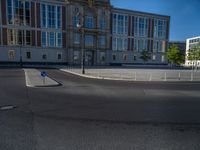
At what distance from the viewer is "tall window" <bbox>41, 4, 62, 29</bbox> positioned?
49.0 metres

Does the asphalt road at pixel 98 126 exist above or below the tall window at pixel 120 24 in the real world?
below

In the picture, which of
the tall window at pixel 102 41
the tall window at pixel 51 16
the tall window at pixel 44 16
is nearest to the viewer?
the tall window at pixel 44 16

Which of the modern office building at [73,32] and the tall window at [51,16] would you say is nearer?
the modern office building at [73,32]

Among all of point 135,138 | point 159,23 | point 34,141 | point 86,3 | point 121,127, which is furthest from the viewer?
point 159,23

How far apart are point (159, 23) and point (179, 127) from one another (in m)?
68.4

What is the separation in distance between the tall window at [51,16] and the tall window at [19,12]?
409 cm

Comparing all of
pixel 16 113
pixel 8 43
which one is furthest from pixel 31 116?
pixel 8 43

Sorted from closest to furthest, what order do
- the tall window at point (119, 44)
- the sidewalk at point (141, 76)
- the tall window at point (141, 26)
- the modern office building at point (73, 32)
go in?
1. the sidewalk at point (141, 76)
2. the modern office building at point (73, 32)
3. the tall window at point (119, 44)
4. the tall window at point (141, 26)

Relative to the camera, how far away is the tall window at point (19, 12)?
4569 cm

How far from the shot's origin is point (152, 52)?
219ft

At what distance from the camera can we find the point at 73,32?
5231cm

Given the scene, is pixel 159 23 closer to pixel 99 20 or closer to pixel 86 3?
pixel 99 20

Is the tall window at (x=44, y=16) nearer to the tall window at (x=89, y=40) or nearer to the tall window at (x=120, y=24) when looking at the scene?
the tall window at (x=89, y=40)

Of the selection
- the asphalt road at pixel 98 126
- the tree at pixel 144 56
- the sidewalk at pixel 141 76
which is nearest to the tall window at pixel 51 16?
the sidewalk at pixel 141 76
